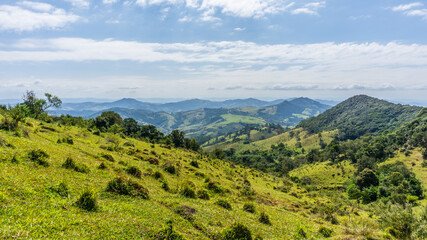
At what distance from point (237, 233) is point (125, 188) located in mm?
10353

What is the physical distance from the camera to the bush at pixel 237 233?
14.9 meters

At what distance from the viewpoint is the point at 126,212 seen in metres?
14.1

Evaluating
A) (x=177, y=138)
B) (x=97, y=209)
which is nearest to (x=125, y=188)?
(x=97, y=209)

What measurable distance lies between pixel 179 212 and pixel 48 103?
108 m

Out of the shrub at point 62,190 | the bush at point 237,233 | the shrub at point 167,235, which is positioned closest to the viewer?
the shrub at point 167,235

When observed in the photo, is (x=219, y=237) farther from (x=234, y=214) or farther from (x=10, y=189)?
(x=10, y=189)

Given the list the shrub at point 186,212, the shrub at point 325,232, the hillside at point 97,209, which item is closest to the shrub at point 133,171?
the hillside at point 97,209

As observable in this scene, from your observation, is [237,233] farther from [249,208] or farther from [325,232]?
[325,232]

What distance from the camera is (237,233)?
49.9ft

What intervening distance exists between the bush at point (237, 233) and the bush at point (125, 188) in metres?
7.88

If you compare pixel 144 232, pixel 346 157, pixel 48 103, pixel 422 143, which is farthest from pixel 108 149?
pixel 422 143

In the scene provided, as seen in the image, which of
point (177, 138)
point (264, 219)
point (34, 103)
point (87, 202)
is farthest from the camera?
point (177, 138)

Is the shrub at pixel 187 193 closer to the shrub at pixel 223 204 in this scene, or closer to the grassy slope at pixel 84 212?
the grassy slope at pixel 84 212

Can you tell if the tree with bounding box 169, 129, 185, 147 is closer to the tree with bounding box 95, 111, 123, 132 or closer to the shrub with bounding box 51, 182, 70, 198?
the tree with bounding box 95, 111, 123, 132
